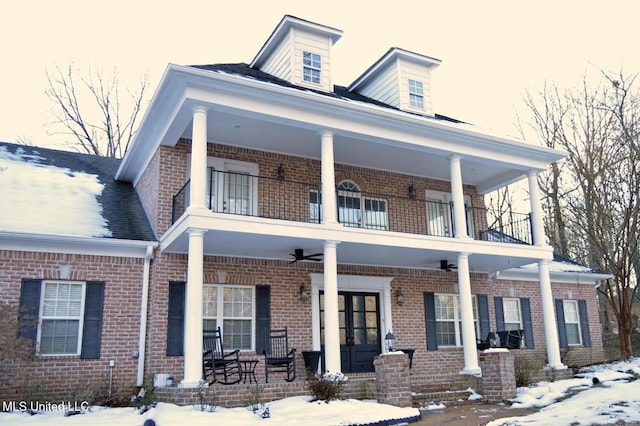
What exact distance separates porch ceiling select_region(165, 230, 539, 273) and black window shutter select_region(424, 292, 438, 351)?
0.79 m

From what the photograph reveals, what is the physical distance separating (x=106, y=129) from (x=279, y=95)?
16.6m

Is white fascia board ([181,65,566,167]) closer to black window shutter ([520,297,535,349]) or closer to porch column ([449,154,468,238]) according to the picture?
porch column ([449,154,468,238])

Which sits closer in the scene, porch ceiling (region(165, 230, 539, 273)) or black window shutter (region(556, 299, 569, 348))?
porch ceiling (region(165, 230, 539, 273))

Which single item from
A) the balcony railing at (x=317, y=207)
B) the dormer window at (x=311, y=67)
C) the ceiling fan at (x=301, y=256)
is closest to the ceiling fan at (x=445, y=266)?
the balcony railing at (x=317, y=207)

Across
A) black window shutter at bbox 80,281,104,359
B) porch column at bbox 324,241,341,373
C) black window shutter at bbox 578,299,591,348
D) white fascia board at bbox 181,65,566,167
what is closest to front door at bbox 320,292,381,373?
porch column at bbox 324,241,341,373

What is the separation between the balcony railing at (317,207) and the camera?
1240 centimetres

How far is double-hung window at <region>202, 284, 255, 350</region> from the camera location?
1173 cm

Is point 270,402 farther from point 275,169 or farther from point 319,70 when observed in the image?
point 319,70

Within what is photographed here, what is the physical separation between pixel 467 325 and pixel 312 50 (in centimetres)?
750

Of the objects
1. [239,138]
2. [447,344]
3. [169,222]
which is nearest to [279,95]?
[239,138]

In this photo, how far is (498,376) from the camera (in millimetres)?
10961

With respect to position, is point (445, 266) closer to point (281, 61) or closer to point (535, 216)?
point (535, 216)

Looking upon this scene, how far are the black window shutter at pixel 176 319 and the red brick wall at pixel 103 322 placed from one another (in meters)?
0.62

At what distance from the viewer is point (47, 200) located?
12.1 meters
